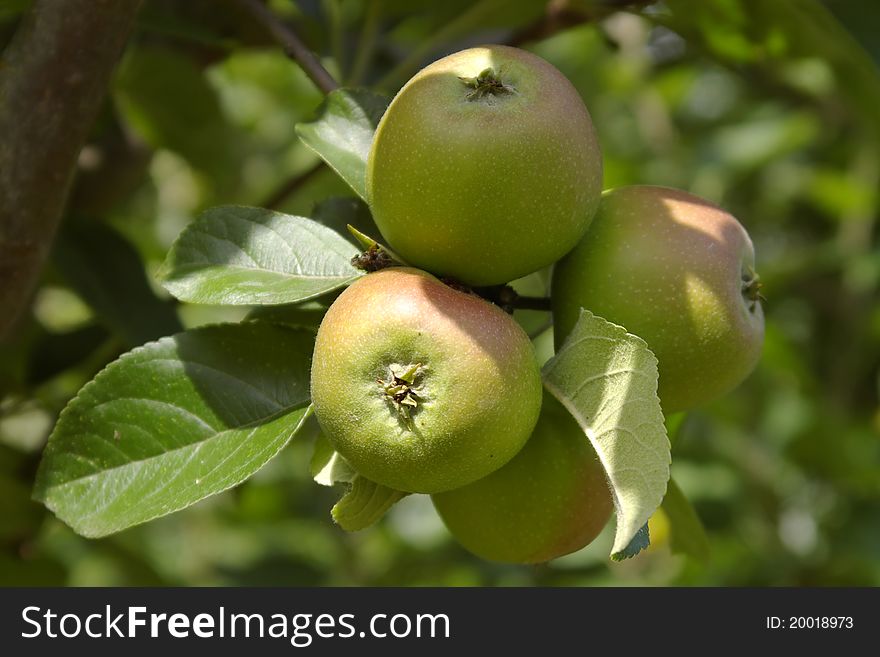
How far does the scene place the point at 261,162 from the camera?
117 inches

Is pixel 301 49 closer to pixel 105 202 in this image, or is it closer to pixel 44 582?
pixel 105 202

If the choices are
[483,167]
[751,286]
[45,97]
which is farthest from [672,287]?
[45,97]

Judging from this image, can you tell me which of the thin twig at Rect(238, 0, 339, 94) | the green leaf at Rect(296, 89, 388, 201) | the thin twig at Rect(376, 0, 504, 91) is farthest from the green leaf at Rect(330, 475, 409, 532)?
the thin twig at Rect(376, 0, 504, 91)

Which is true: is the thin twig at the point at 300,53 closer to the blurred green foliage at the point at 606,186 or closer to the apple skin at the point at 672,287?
the blurred green foliage at the point at 606,186

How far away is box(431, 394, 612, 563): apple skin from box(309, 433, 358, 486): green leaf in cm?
13

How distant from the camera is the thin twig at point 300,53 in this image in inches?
45.3

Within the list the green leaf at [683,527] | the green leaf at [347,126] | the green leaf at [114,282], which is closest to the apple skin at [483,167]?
the green leaf at [347,126]

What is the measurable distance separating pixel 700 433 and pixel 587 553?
0.49 m

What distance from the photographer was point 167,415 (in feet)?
3.46

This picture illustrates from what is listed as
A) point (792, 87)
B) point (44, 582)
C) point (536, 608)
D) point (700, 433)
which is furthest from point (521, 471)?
point (792, 87)

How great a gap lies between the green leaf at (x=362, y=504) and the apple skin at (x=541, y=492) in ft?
0.35

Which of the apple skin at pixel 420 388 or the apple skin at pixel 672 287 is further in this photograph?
the apple skin at pixel 672 287

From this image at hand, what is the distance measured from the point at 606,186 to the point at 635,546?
1551 mm

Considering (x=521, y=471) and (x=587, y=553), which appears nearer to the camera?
(x=521, y=471)
